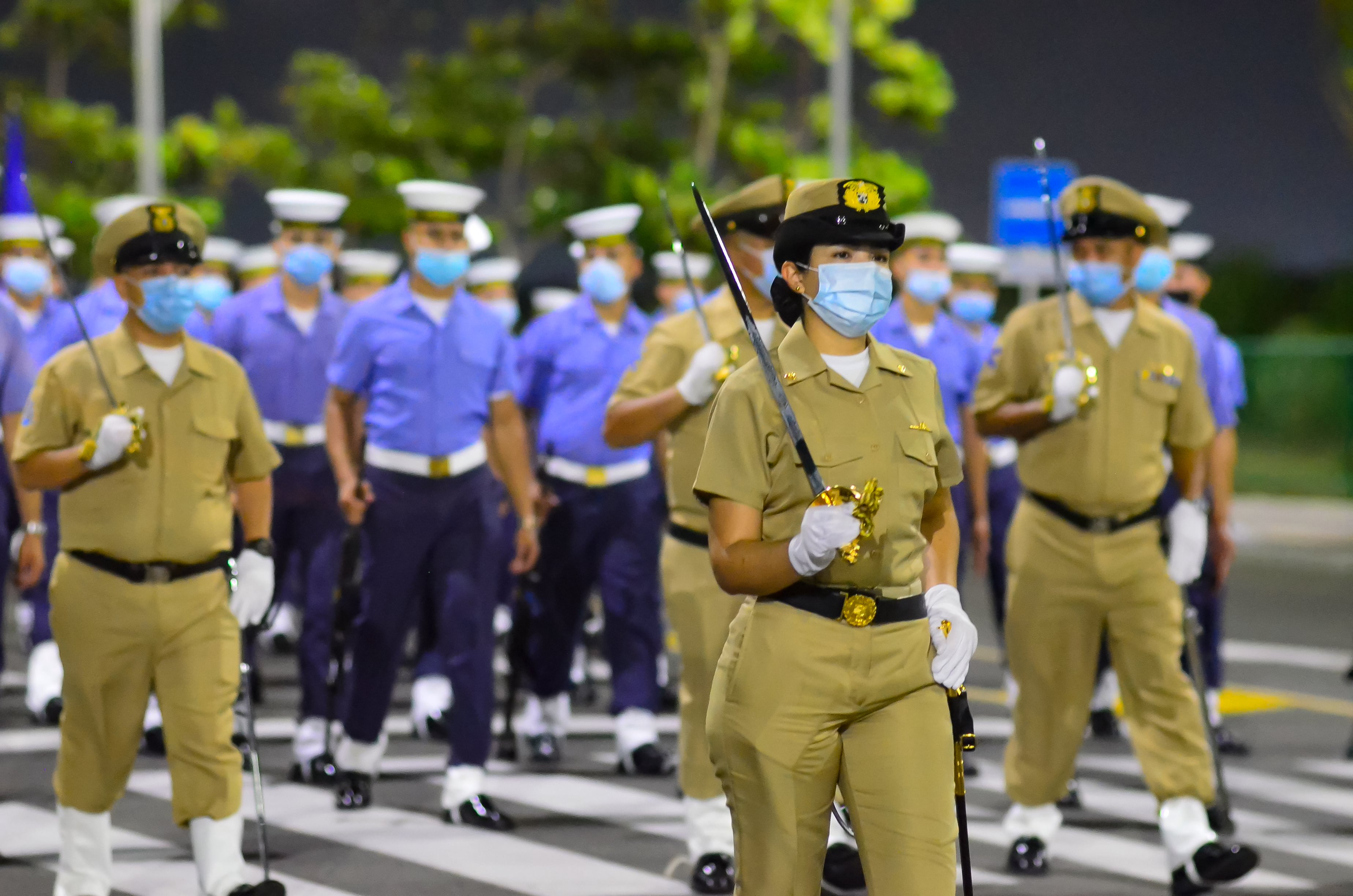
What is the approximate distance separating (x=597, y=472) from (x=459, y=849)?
8.54 feet

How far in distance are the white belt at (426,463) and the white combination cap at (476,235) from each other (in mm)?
933

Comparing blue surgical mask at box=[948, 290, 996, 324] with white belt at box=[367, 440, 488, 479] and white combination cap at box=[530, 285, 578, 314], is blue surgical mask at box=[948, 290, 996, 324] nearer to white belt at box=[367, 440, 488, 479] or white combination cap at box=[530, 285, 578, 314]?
white combination cap at box=[530, 285, 578, 314]

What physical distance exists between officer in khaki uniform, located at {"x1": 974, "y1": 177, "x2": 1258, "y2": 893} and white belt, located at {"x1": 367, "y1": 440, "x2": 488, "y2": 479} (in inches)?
84.4

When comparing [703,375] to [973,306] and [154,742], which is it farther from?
[973,306]

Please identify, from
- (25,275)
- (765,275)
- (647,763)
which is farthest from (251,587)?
(25,275)

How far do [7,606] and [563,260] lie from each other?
28602 millimetres

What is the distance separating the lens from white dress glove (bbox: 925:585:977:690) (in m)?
4.50

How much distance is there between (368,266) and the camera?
1336cm

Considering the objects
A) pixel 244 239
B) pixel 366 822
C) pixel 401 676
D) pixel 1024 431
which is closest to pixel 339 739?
pixel 366 822

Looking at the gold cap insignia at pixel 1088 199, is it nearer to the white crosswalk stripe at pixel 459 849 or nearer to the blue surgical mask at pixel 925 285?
the white crosswalk stripe at pixel 459 849

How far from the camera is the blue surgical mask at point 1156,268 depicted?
824 cm

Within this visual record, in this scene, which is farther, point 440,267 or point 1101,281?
point 440,267

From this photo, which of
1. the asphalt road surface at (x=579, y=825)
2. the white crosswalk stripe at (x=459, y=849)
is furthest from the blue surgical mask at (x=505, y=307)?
the white crosswalk stripe at (x=459, y=849)

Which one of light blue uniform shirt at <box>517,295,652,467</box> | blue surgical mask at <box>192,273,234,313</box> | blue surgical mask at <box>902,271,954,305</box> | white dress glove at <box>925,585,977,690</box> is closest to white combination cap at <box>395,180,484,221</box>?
light blue uniform shirt at <box>517,295,652,467</box>
